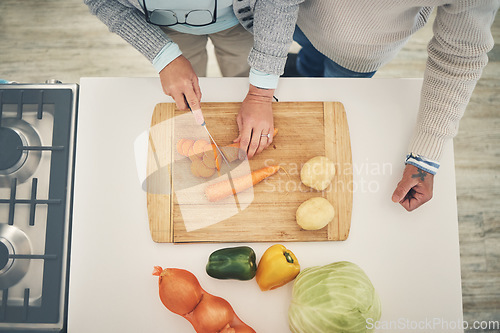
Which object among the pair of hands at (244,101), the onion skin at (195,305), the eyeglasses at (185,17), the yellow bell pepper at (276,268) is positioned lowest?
the onion skin at (195,305)

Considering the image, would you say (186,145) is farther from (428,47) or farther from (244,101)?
(428,47)

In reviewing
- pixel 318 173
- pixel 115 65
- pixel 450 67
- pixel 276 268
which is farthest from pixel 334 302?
pixel 115 65

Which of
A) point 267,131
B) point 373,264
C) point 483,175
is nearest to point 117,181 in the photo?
point 267,131

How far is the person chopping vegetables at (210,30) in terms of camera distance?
2.61ft

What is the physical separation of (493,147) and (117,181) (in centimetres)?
176

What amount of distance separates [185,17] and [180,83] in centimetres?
16

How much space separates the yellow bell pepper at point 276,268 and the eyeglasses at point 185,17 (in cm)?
59

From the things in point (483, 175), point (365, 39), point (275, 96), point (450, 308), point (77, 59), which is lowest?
point (450, 308)

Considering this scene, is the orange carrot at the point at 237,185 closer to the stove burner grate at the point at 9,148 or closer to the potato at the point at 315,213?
the potato at the point at 315,213

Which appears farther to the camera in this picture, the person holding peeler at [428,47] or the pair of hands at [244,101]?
the pair of hands at [244,101]

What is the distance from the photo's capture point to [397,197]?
88 centimetres

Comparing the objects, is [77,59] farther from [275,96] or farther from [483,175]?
[483,175]

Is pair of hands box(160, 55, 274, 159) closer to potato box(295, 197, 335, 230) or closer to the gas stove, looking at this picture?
potato box(295, 197, 335, 230)

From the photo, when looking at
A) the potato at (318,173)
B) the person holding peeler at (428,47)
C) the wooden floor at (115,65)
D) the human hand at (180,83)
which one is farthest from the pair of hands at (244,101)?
the wooden floor at (115,65)
